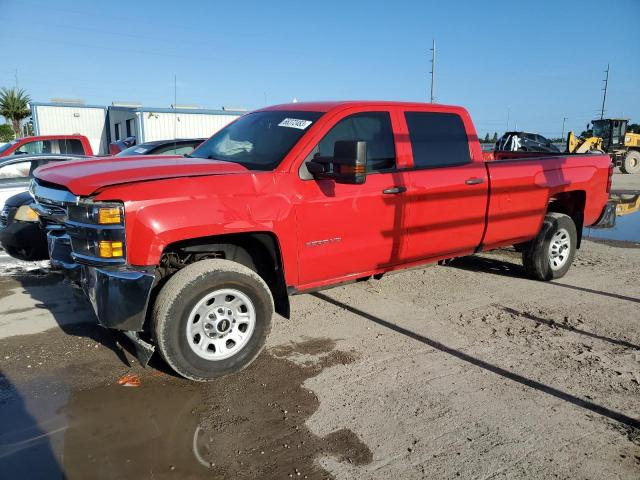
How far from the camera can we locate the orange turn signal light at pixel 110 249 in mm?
3217

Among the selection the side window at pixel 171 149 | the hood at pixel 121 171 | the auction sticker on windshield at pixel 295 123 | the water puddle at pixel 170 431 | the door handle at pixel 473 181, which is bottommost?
the water puddle at pixel 170 431

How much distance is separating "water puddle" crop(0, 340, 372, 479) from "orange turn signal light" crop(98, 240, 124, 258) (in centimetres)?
98

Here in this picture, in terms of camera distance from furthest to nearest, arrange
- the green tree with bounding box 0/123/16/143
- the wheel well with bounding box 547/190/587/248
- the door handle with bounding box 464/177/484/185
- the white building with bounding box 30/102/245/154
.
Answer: the green tree with bounding box 0/123/16/143
the white building with bounding box 30/102/245/154
the wheel well with bounding box 547/190/587/248
the door handle with bounding box 464/177/484/185

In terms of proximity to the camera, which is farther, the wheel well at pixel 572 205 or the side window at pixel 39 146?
the side window at pixel 39 146

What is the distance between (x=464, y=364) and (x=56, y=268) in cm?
322

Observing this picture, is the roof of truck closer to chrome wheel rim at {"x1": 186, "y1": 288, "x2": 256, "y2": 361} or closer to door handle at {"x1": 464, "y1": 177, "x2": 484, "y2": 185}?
door handle at {"x1": 464, "y1": 177, "x2": 484, "y2": 185}

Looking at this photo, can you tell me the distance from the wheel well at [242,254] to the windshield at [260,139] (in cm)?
60

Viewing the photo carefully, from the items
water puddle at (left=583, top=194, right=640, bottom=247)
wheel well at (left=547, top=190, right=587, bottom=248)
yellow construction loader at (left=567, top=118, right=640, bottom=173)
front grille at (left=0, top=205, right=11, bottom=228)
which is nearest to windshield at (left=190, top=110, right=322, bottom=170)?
front grille at (left=0, top=205, right=11, bottom=228)

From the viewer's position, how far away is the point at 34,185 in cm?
404

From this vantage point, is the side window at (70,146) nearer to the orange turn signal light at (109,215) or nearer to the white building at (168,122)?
the orange turn signal light at (109,215)

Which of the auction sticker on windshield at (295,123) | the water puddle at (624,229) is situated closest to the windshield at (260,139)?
the auction sticker on windshield at (295,123)

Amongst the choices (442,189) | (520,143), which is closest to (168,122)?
(520,143)

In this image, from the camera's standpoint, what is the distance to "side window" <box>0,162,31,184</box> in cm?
799

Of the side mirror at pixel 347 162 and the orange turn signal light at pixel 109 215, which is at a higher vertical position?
the side mirror at pixel 347 162
